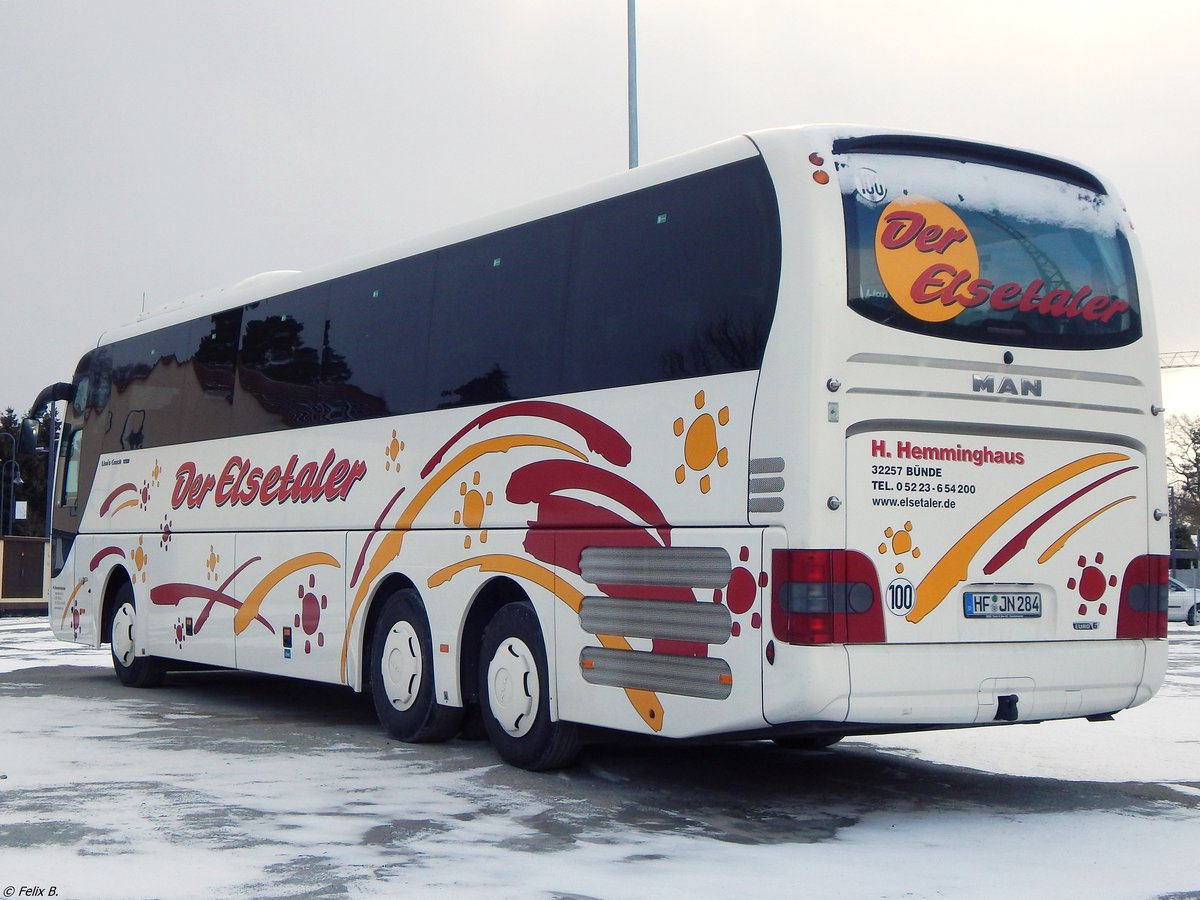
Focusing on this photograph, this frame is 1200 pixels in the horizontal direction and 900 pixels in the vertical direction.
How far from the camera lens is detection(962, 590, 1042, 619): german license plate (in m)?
8.63

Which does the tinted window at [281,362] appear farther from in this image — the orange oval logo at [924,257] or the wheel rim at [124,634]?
the orange oval logo at [924,257]

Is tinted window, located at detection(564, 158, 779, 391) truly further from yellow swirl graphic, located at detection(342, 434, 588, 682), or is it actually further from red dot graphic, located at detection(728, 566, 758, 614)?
red dot graphic, located at detection(728, 566, 758, 614)

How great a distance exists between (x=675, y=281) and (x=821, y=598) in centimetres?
216

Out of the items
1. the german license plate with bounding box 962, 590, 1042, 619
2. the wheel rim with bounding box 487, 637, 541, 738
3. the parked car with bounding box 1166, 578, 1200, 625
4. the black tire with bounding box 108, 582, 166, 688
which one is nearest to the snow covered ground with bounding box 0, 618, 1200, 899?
the wheel rim with bounding box 487, 637, 541, 738

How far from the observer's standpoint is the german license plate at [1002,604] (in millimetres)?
8633

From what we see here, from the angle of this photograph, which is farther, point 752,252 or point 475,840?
point 752,252

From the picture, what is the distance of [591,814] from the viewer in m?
8.76

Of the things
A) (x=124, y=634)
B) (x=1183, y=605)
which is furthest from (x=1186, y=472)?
(x=124, y=634)

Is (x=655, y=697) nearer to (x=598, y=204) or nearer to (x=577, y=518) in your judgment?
(x=577, y=518)

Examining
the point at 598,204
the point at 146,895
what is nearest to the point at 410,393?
the point at 598,204

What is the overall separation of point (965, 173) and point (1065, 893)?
4.02 meters

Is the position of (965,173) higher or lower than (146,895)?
higher

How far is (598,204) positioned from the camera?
1021 cm

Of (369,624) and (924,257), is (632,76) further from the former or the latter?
(924,257)
